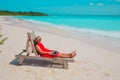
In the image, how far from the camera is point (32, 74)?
16.9ft

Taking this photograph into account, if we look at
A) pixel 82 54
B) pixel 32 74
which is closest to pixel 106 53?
pixel 82 54

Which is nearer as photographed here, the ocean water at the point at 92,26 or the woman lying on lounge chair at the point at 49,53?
the woman lying on lounge chair at the point at 49,53

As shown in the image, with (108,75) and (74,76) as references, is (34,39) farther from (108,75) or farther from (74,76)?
(108,75)

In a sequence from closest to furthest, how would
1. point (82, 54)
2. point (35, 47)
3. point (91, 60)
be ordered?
1. point (35, 47)
2. point (91, 60)
3. point (82, 54)

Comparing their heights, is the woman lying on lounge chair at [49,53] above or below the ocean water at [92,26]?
below

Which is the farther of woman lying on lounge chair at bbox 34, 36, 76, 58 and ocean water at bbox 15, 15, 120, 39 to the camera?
ocean water at bbox 15, 15, 120, 39

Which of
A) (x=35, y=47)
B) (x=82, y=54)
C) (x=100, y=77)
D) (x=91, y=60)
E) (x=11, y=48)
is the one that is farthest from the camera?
(x=11, y=48)

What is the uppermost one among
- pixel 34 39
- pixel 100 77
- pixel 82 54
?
pixel 34 39

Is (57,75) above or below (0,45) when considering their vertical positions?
below

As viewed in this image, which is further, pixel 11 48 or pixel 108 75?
pixel 11 48

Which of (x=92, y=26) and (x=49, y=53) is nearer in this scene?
(x=49, y=53)

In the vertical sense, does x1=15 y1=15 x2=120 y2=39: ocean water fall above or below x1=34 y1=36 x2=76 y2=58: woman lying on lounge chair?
above

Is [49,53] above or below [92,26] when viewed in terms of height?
below

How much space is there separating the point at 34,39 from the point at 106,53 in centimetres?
340
